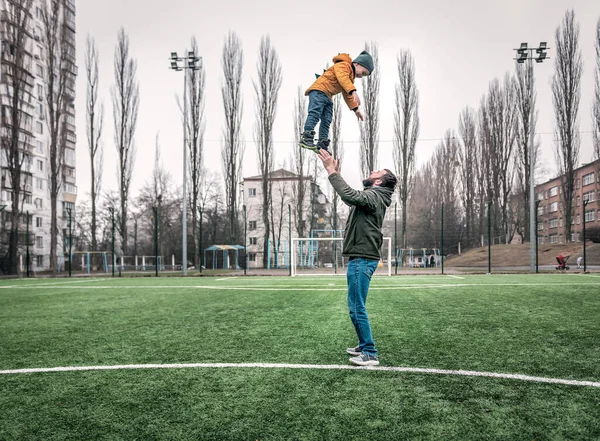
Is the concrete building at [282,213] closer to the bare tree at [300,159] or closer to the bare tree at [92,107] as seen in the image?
the bare tree at [300,159]

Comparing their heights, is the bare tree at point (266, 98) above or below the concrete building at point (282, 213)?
above

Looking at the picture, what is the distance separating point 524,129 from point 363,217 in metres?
35.6

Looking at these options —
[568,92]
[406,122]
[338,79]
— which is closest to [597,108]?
[568,92]

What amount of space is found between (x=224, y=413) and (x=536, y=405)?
197 cm

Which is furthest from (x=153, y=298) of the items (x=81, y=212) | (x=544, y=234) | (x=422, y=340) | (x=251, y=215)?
(x=544, y=234)

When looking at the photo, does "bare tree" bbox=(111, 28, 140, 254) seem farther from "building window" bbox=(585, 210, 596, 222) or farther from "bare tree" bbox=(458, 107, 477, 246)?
"building window" bbox=(585, 210, 596, 222)

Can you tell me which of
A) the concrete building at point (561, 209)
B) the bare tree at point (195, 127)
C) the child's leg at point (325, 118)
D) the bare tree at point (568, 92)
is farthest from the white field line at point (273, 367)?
the concrete building at point (561, 209)

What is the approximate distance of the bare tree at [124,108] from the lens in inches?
1262

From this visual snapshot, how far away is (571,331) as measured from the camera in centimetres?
504

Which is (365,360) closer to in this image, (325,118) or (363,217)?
(363,217)

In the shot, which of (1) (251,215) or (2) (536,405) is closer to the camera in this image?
(2) (536,405)

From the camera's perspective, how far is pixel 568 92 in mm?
30422

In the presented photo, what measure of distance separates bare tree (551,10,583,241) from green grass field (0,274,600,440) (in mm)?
28994

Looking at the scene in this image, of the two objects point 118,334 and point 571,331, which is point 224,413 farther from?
point 571,331
